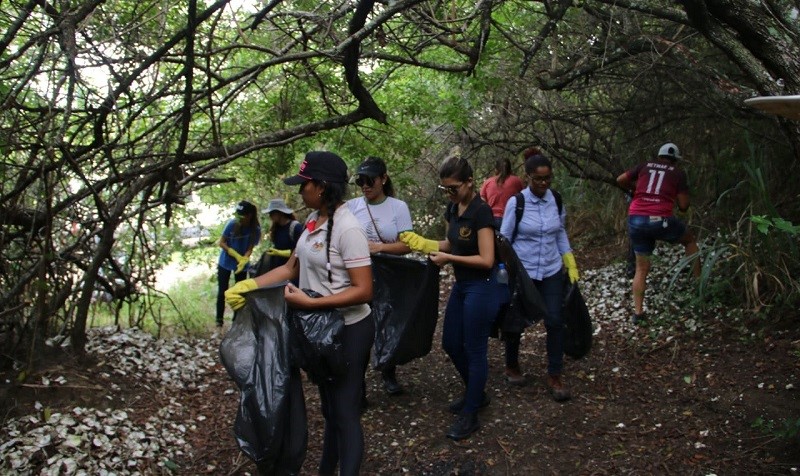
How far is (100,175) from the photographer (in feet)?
16.8

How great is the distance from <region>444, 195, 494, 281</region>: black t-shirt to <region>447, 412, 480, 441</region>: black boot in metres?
0.95

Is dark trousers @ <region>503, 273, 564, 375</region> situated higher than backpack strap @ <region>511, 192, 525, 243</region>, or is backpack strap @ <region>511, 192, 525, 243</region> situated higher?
backpack strap @ <region>511, 192, 525, 243</region>

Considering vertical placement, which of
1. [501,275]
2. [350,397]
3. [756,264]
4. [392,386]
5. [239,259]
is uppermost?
[756,264]

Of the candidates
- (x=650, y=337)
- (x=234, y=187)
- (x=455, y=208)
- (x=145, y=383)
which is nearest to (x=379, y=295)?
(x=455, y=208)

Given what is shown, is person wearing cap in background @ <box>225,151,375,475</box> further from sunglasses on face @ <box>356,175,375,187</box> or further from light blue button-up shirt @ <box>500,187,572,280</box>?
light blue button-up shirt @ <box>500,187,572,280</box>

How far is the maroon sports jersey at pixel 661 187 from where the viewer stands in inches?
239

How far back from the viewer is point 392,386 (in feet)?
17.0

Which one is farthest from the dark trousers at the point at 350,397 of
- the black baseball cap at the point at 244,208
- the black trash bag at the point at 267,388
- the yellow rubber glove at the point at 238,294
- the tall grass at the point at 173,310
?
the black baseball cap at the point at 244,208

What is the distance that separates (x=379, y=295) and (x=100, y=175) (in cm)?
242

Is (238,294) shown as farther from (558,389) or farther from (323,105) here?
(323,105)

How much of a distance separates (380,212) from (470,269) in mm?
874

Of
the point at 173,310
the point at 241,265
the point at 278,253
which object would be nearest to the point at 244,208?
the point at 241,265

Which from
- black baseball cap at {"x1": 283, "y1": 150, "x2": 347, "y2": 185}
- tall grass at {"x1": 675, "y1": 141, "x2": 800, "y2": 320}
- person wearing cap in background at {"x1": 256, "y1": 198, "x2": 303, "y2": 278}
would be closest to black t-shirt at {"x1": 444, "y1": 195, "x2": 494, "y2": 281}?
black baseball cap at {"x1": 283, "y1": 150, "x2": 347, "y2": 185}

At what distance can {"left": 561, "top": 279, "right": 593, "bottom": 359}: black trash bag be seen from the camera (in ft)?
16.0
